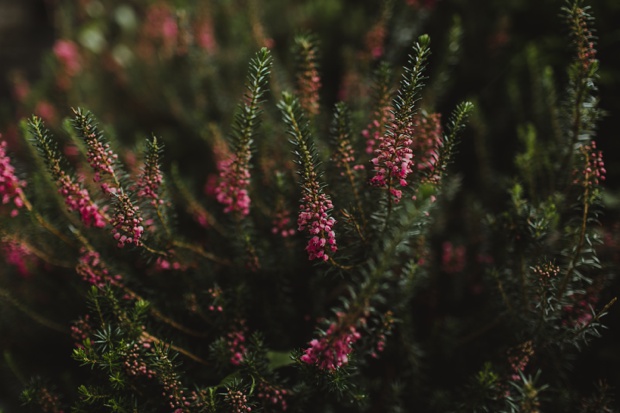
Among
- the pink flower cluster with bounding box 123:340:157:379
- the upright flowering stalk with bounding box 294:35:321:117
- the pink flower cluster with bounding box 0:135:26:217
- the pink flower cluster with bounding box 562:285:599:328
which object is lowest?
the pink flower cluster with bounding box 562:285:599:328

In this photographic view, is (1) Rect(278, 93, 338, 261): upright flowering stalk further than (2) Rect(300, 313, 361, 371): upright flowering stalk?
Yes

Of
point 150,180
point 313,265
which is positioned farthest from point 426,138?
point 150,180

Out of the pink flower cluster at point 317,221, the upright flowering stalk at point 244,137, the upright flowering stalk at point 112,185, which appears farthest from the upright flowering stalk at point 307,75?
the upright flowering stalk at point 112,185

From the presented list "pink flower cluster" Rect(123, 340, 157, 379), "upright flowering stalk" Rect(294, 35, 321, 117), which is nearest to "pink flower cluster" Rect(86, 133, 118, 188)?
"pink flower cluster" Rect(123, 340, 157, 379)

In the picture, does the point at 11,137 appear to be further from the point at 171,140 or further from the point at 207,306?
the point at 207,306

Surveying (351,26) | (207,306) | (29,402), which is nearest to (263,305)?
(207,306)

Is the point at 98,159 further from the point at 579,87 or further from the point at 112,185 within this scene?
the point at 579,87

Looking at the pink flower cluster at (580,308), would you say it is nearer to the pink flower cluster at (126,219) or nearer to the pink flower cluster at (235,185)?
the pink flower cluster at (235,185)

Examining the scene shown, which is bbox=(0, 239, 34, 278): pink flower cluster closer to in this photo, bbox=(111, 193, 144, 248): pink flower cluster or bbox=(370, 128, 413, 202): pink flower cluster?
bbox=(111, 193, 144, 248): pink flower cluster
